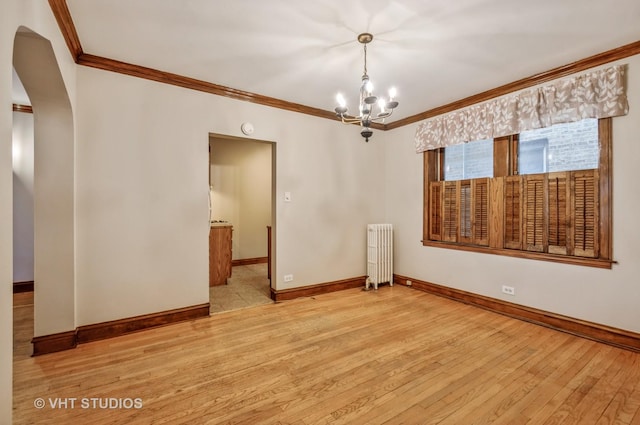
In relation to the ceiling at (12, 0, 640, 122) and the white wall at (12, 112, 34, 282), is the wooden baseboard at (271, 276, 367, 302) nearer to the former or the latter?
the ceiling at (12, 0, 640, 122)

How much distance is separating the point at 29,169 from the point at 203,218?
3.14 meters

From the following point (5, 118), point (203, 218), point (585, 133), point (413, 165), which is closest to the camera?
point (5, 118)

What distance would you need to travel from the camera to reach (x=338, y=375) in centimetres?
215

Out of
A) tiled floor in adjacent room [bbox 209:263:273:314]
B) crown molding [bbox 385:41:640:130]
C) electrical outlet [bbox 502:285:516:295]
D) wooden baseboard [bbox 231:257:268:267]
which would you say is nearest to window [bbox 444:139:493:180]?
crown molding [bbox 385:41:640:130]

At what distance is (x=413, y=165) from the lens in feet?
14.6

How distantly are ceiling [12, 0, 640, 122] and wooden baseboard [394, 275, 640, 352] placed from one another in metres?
2.59

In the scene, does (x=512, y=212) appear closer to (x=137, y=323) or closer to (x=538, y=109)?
(x=538, y=109)

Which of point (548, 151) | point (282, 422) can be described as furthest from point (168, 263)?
point (548, 151)

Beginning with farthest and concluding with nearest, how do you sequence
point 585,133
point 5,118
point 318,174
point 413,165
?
point 413,165
point 318,174
point 585,133
point 5,118

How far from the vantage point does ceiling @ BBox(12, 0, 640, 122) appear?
207 cm

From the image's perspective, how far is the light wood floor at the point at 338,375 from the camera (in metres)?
1.76

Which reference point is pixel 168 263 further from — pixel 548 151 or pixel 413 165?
pixel 548 151

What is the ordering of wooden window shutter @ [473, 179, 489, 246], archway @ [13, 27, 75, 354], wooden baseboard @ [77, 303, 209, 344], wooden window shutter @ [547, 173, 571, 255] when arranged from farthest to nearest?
wooden window shutter @ [473, 179, 489, 246]
wooden window shutter @ [547, 173, 571, 255]
wooden baseboard @ [77, 303, 209, 344]
archway @ [13, 27, 75, 354]

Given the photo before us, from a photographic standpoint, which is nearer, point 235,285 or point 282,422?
point 282,422
